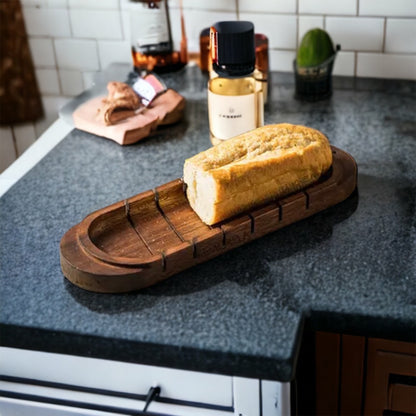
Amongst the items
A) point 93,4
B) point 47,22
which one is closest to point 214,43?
point 93,4

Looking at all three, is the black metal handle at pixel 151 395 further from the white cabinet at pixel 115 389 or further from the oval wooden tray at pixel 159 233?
the oval wooden tray at pixel 159 233

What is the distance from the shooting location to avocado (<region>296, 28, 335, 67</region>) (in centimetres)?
138

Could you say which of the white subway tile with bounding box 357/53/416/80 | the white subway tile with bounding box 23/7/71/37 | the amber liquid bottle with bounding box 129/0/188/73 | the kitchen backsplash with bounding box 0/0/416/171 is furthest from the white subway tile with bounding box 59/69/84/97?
the white subway tile with bounding box 357/53/416/80

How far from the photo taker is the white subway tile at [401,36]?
1.45 metres

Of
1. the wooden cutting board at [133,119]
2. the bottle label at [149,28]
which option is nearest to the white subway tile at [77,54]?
the bottle label at [149,28]

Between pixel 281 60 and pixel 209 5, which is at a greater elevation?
pixel 209 5

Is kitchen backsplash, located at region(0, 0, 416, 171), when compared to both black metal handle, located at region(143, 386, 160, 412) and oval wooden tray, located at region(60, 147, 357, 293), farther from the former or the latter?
black metal handle, located at region(143, 386, 160, 412)

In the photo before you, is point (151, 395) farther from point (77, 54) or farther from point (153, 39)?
point (77, 54)

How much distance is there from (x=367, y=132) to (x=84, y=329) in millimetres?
711

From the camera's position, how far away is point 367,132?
127 centimetres

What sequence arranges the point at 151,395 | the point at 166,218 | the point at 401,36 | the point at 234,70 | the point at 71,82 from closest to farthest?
the point at 151,395, the point at 166,218, the point at 234,70, the point at 401,36, the point at 71,82

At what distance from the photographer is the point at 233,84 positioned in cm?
122

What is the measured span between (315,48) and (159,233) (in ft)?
2.10

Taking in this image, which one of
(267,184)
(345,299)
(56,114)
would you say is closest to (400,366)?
(345,299)
